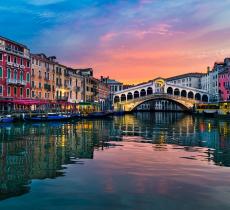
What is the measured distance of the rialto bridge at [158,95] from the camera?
83.2m

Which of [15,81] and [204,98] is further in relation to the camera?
[204,98]

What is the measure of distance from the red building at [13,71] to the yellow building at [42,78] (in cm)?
213

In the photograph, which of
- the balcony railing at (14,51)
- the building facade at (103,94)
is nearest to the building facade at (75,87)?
the building facade at (103,94)

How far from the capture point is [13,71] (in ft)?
140

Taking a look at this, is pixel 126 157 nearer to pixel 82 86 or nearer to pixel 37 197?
pixel 37 197

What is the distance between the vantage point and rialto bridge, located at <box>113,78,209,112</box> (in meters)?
83.2

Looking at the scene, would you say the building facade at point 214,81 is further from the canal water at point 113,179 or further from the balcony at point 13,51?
the canal water at point 113,179

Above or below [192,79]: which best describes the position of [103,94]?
below

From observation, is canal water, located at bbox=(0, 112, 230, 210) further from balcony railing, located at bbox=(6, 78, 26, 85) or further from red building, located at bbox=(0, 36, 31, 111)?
balcony railing, located at bbox=(6, 78, 26, 85)

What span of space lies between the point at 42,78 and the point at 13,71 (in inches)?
387

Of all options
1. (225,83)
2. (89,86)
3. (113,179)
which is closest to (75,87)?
(89,86)

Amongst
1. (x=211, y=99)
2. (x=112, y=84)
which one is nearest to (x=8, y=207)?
(x=211, y=99)

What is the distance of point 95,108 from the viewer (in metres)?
66.2

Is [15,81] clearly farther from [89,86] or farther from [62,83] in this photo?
[89,86]
